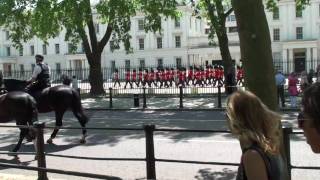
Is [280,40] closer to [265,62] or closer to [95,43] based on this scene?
[95,43]

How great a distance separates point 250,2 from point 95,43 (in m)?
29.1

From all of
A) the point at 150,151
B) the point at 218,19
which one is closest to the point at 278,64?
the point at 218,19

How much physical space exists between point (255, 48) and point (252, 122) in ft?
9.27

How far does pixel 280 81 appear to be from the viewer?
23172mm

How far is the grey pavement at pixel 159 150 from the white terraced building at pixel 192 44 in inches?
2281

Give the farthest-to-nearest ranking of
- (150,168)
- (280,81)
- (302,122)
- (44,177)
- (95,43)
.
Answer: (95,43)
(280,81)
(44,177)
(150,168)
(302,122)

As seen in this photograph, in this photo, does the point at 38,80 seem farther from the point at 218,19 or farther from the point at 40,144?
the point at 218,19

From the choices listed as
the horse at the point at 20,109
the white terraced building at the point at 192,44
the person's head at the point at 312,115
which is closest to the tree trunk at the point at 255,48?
the person's head at the point at 312,115

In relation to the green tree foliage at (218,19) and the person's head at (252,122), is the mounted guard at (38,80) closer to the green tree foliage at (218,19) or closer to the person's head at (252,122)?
the person's head at (252,122)

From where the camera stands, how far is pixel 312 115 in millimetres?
2270

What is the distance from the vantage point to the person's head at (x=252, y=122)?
330 centimetres

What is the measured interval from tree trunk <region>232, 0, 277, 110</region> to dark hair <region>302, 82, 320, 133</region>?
3.68m

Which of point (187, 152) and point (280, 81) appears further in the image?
point (280, 81)

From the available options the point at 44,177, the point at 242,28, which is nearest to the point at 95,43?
the point at 44,177
